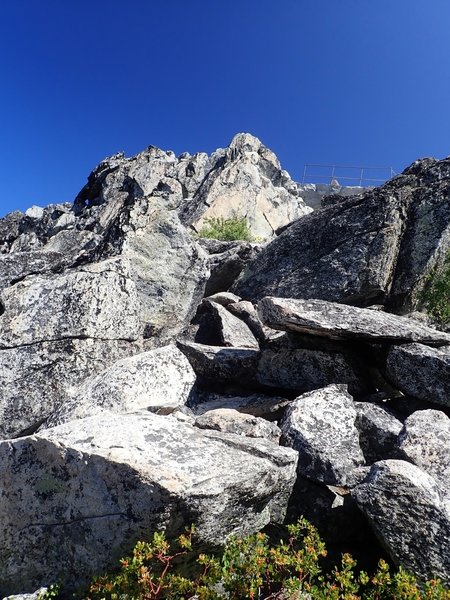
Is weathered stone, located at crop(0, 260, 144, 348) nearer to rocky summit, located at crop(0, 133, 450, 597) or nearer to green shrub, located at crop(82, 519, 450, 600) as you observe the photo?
rocky summit, located at crop(0, 133, 450, 597)

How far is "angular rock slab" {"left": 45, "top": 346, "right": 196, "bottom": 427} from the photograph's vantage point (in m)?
7.86

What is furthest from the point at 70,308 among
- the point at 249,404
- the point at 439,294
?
the point at 439,294

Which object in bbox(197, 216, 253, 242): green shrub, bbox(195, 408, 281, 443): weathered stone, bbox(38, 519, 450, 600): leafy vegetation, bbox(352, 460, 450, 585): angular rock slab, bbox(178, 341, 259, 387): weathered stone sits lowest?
bbox(38, 519, 450, 600): leafy vegetation

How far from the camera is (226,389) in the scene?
9594 mm

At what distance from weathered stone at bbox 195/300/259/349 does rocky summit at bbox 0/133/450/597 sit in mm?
51

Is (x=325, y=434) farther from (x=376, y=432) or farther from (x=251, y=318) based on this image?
(x=251, y=318)

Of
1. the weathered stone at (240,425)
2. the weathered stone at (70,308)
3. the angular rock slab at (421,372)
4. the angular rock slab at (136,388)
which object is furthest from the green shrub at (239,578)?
the weathered stone at (70,308)

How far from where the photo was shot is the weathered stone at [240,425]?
662cm

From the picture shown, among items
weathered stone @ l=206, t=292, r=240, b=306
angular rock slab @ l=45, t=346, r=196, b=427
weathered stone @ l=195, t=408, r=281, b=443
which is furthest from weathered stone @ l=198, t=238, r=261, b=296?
weathered stone @ l=195, t=408, r=281, b=443

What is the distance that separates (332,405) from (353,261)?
21.1 ft

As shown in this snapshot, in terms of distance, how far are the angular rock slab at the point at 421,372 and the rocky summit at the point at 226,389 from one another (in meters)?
0.03

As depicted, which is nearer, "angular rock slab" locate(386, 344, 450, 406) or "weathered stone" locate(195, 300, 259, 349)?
"angular rock slab" locate(386, 344, 450, 406)

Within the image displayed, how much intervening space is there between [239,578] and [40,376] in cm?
594

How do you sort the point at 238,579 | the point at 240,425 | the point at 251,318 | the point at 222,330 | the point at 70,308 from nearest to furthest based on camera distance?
1. the point at 238,579
2. the point at 240,425
3. the point at 70,308
4. the point at 222,330
5. the point at 251,318
